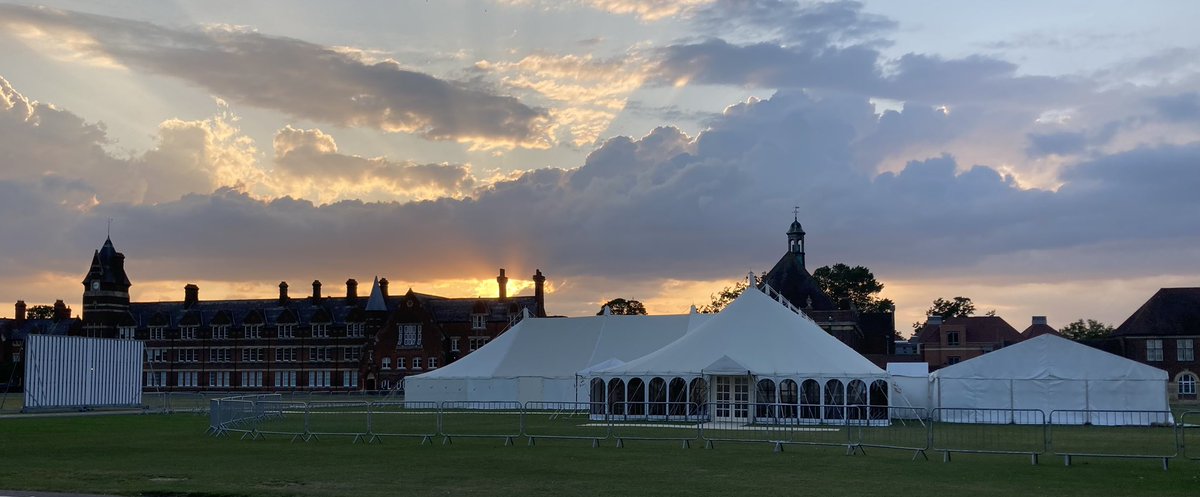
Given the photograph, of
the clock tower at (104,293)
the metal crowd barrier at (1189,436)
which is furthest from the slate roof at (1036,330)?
the clock tower at (104,293)

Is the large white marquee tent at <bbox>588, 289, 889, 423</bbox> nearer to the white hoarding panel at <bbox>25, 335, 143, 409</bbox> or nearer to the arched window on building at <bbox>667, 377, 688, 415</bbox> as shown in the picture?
the arched window on building at <bbox>667, 377, 688, 415</bbox>

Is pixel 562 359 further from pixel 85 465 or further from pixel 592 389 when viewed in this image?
pixel 85 465

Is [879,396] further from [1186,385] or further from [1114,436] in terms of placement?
[1186,385]

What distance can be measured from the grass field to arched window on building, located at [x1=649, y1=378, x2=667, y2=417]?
14398 millimetres

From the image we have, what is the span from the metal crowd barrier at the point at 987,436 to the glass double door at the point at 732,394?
6.35 m

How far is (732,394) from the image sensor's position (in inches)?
1639

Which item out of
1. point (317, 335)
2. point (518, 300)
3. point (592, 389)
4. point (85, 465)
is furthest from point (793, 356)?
point (317, 335)

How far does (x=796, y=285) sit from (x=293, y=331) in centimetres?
4088

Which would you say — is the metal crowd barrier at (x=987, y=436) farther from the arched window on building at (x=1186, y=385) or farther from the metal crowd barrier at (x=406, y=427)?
the arched window on building at (x=1186, y=385)

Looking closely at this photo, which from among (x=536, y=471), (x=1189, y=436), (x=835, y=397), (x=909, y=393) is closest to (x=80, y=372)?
(x=835, y=397)

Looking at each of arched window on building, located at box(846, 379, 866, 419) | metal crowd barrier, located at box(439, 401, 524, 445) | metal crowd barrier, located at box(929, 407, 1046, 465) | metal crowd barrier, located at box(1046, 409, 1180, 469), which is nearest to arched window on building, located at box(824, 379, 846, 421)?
arched window on building, located at box(846, 379, 866, 419)

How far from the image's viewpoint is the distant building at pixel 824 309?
90562 mm

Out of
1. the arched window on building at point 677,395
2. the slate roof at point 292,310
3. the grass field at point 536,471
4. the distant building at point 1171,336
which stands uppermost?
the slate roof at point 292,310

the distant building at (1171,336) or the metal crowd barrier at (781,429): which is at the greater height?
the distant building at (1171,336)
